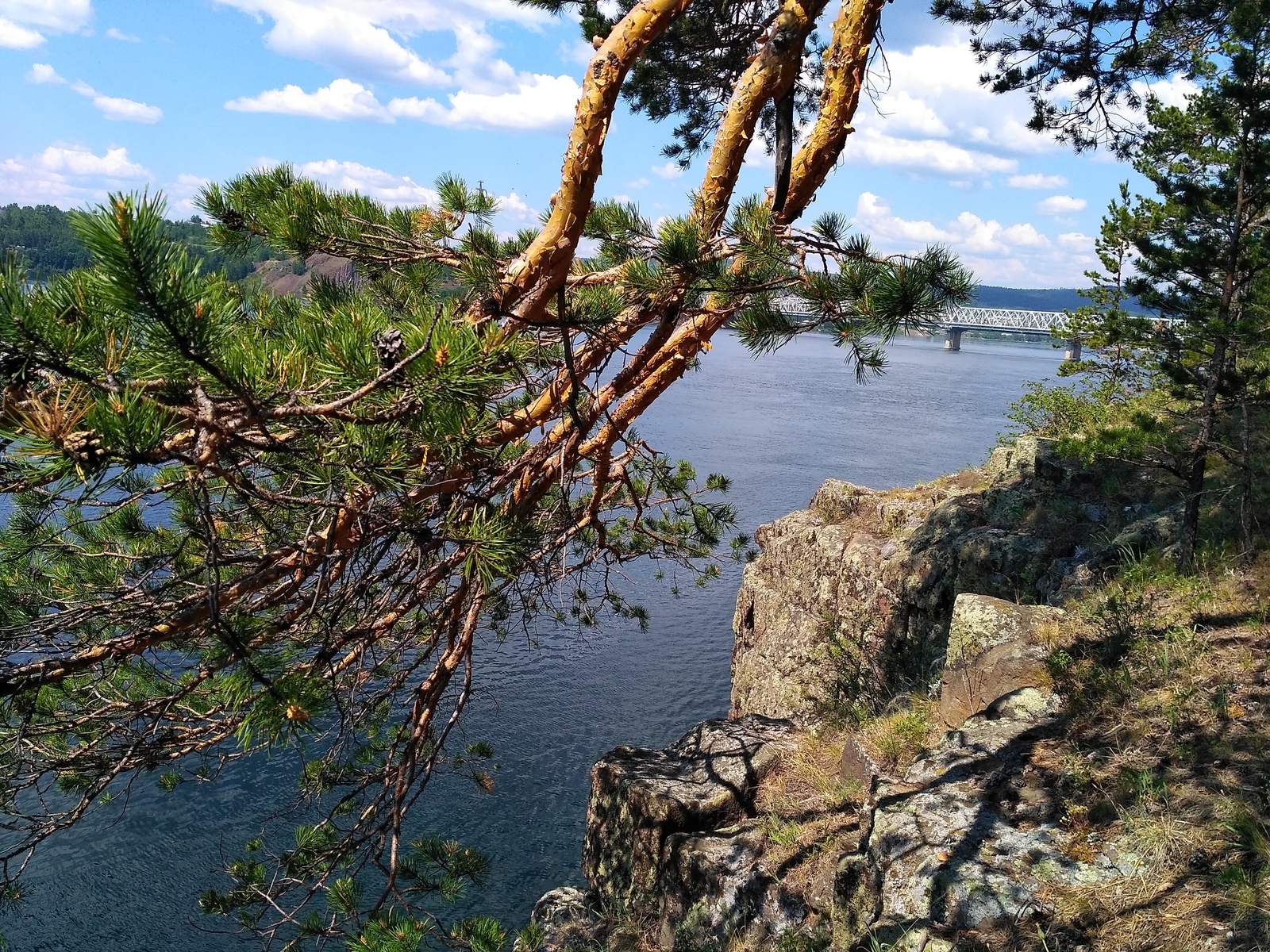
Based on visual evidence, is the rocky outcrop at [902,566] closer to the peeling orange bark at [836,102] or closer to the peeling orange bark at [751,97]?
the peeling orange bark at [836,102]

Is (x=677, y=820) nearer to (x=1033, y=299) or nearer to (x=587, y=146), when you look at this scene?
(x=587, y=146)

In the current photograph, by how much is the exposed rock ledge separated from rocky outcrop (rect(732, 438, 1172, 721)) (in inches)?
1.6

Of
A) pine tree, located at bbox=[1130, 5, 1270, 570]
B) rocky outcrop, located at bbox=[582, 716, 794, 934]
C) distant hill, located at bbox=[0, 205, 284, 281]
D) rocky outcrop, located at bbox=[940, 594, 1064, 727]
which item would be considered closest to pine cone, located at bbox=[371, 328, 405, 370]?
distant hill, located at bbox=[0, 205, 284, 281]

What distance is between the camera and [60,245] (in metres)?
3.75

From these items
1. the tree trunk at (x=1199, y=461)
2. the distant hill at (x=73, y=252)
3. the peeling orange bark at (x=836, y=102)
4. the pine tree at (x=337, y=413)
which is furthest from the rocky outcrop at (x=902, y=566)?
the distant hill at (x=73, y=252)

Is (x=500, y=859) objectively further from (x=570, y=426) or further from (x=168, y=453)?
(x=168, y=453)

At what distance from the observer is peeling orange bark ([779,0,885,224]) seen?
Result: 438 centimetres

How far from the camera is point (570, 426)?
4.49 meters

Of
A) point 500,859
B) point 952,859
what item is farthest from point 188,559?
point 500,859

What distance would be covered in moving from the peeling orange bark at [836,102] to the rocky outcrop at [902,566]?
5.29m

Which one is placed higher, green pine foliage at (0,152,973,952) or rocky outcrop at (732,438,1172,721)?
green pine foliage at (0,152,973,952)

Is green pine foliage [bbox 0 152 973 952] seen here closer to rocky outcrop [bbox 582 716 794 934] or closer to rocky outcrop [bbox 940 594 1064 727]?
rocky outcrop [bbox 582 716 794 934]

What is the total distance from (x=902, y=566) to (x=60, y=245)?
1065 centimetres

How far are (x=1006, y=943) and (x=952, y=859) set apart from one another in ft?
2.08
